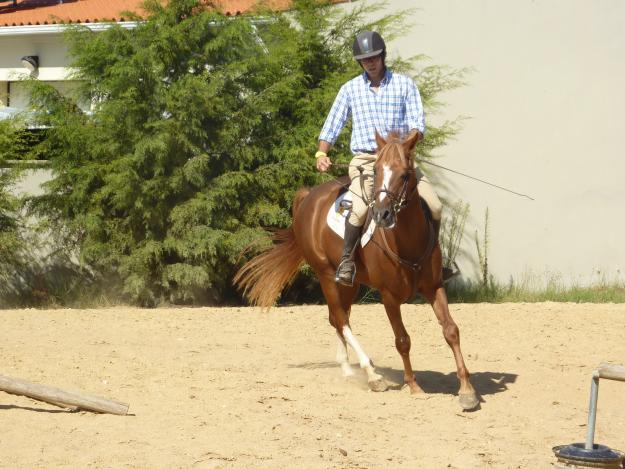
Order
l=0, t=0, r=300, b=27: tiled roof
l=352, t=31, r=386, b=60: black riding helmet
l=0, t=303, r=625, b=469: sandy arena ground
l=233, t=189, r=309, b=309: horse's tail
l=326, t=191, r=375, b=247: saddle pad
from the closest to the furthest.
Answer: l=0, t=303, r=625, b=469: sandy arena ground, l=352, t=31, r=386, b=60: black riding helmet, l=326, t=191, r=375, b=247: saddle pad, l=233, t=189, r=309, b=309: horse's tail, l=0, t=0, r=300, b=27: tiled roof

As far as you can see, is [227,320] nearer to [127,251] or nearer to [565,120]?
[127,251]

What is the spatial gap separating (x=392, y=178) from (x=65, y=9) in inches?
635

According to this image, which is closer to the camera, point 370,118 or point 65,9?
point 370,118

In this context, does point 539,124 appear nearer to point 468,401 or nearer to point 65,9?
point 468,401

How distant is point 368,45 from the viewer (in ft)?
27.2

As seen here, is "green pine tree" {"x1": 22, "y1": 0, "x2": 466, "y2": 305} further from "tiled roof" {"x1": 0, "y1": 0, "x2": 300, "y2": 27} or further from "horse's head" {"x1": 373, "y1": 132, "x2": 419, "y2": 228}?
"horse's head" {"x1": 373, "y1": 132, "x2": 419, "y2": 228}

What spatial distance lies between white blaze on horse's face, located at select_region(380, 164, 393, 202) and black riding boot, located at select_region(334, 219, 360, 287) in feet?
3.04

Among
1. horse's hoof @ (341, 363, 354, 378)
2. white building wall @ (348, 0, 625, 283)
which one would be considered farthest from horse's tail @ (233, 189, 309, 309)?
white building wall @ (348, 0, 625, 283)

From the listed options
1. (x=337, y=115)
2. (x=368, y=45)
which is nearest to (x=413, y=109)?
(x=368, y=45)

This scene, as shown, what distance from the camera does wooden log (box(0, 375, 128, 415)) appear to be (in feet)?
22.5

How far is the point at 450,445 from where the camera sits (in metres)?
6.74

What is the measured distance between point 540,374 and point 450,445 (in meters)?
2.64

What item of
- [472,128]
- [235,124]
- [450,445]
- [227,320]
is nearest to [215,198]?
[235,124]

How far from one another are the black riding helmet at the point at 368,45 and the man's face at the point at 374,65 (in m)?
0.05
